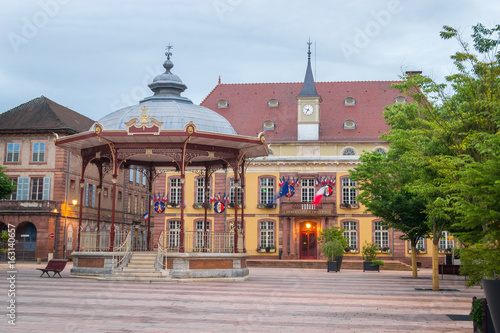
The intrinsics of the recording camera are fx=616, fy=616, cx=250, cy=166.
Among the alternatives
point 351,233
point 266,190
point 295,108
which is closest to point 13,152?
point 266,190

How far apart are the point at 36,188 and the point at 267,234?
20013 mm

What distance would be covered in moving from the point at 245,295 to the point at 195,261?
702 centimetres

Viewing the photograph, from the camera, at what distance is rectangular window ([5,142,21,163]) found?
53031mm

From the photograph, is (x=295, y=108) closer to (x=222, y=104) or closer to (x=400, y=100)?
(x=222, y=104)

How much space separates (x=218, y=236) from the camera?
2703 cm

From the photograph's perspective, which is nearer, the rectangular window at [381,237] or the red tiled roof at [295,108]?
the rectangular window at [381,237]

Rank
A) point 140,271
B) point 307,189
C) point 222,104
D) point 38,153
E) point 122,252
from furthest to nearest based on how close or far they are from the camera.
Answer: point 222,104, point 38,153, point 307,189, point 122,252, point 140,271

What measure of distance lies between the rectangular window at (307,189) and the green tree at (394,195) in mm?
19122

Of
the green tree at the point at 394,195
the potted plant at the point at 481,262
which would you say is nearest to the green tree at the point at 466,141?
the potted plant at the point at 481,262

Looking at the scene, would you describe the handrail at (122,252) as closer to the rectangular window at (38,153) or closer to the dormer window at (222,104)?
the rectangular window at (38,153)

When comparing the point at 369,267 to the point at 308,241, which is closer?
the point at 369,267

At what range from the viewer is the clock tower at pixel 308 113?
5319 cm

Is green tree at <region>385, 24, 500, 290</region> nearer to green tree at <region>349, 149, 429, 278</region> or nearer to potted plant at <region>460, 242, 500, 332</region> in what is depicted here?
potted plant at <region>460, 242, 500, 332</region>

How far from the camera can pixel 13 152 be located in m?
53.1
